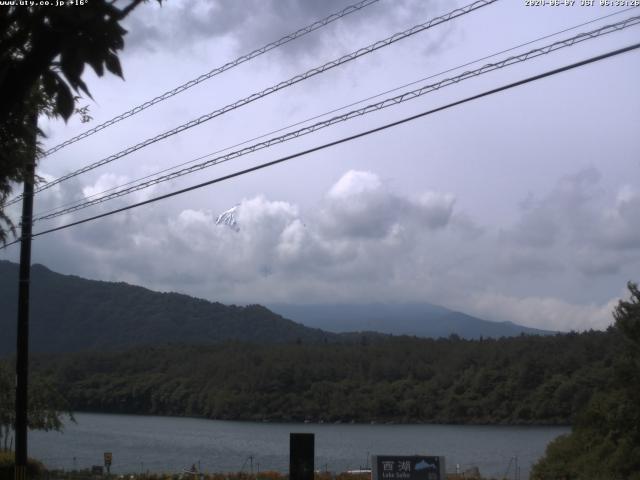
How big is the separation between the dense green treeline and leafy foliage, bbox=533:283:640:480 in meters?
30.0

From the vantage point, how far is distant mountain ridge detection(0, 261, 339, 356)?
458 feet

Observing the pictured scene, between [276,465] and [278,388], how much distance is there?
46.1 meters

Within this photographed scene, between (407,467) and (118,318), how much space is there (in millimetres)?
151402

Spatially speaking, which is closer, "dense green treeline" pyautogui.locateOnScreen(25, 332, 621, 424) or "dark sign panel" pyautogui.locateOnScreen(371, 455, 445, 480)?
"dark sign panel" pyautogui.locateOnScreen(371, 455, 445, 480)

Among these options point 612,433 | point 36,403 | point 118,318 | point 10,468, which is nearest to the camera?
point 10,468

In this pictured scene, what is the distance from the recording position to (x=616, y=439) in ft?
103

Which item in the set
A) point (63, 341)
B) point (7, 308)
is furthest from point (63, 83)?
point (63, 341)

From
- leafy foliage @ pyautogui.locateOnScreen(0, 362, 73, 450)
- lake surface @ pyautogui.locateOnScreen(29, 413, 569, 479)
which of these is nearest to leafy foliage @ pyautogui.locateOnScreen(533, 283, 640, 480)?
lake surface @ pyautogui.locateOnScreen(29, 413, 569, 479)

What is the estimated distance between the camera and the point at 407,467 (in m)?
15.7

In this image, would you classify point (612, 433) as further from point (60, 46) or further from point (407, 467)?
point (60, 46)

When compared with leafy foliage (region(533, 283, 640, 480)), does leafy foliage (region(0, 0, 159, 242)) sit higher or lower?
higher

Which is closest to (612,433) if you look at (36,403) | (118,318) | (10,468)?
(10,468)

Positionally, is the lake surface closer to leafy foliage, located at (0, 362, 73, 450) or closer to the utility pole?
leafy foliage, located at (0, 362, 73, 450)

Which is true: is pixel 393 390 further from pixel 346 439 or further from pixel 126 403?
pixel 126 403
